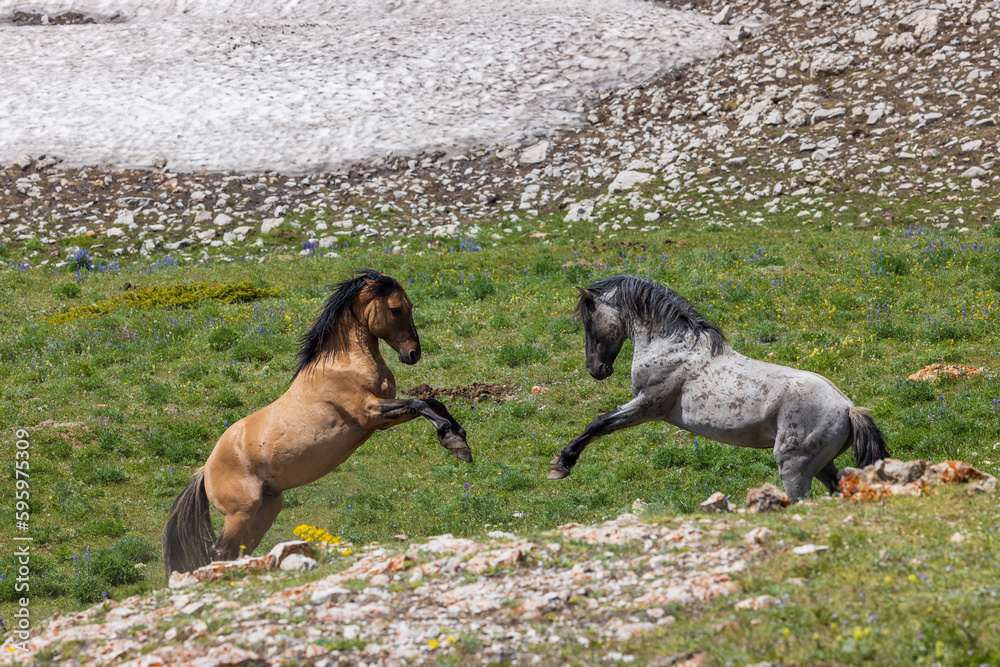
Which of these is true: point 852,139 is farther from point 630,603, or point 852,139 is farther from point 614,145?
point 630,603

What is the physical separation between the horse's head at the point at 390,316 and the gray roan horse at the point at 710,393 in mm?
1875

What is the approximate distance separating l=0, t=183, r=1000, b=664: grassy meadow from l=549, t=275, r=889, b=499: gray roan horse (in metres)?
1.04

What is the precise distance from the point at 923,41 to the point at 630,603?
26.7m

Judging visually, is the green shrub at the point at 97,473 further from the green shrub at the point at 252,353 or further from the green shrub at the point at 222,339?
the green shrub at the point at 222,339

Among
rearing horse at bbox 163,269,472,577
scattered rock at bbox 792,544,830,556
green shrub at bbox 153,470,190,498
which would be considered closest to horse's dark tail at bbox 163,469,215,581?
rearing horse at bbox 163,269,472,577

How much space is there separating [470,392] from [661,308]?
6.06m

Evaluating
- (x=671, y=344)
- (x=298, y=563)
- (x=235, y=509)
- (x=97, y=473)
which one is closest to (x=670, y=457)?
(x=671, y=344)

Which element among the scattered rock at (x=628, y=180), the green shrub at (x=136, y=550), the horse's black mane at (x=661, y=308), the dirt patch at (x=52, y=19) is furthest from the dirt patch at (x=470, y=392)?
the dirt patch at (x=52, y=19)

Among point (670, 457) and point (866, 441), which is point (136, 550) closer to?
point (670, 457)

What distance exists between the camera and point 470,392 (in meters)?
15.1

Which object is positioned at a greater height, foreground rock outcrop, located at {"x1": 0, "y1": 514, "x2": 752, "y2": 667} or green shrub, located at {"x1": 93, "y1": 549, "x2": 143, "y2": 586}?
foreground rock outcrop, located at {"x1": 0, "y1": 514, "x2": 752, "y2": 667}

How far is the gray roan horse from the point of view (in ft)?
27.9

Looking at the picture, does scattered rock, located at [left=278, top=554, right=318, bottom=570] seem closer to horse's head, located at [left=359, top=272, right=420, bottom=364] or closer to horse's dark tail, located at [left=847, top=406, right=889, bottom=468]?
horse's head, located at [left=359, top=272, right=420, bottom=364]

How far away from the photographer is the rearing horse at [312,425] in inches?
345
